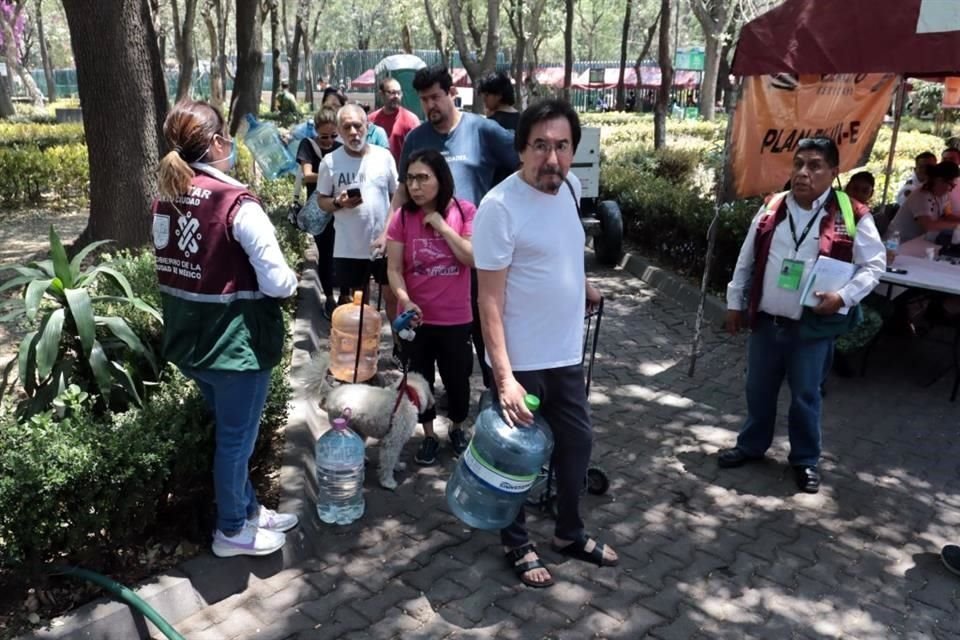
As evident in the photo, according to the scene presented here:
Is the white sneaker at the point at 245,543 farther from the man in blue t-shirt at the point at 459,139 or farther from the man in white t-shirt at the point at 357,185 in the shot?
the man in white t-shirt at the point at 357,185

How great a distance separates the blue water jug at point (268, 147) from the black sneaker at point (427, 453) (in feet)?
14.8

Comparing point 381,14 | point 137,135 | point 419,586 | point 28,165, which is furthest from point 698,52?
point 419,586

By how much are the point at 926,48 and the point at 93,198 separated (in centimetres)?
644

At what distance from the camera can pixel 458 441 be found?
4484mm

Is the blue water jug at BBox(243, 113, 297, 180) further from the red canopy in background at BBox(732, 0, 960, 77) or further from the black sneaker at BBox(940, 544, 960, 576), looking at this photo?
the black sneaker at BBox(940, 544, 960, 576)

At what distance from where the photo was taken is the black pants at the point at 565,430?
10.1 feet

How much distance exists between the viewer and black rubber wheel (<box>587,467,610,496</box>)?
161 inches

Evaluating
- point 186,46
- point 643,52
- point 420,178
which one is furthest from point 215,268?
point 643,52

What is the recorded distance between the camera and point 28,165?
11.8 metres

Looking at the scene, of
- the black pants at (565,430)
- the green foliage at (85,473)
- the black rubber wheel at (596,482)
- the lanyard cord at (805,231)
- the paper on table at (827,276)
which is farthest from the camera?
the black rubber wheel at (596,482)

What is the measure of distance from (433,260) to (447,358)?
0.55m

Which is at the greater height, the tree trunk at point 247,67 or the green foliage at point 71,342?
the tree trunk at point 247,67

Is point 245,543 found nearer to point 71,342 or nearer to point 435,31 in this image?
point 71,342

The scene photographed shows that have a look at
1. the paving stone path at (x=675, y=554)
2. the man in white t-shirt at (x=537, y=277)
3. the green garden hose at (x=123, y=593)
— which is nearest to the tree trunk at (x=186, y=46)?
the paving stone path at (x=675, y=554)
